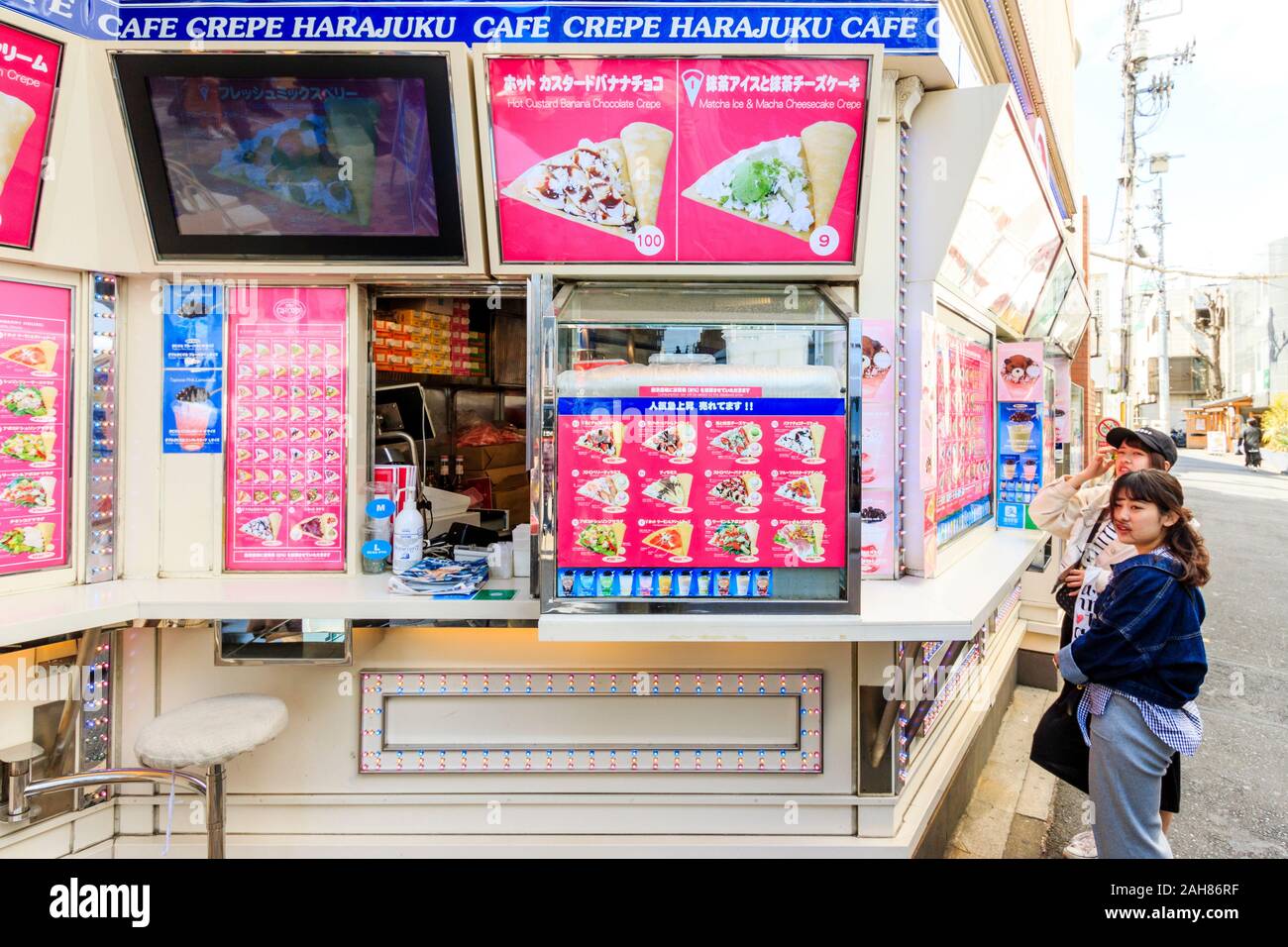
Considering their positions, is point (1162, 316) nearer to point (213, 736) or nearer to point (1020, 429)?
point (1020, 429)

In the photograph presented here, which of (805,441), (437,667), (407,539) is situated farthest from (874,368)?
(437,667)

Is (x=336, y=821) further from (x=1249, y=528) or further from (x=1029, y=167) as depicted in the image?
(x=1249, y=528)

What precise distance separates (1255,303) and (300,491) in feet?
157

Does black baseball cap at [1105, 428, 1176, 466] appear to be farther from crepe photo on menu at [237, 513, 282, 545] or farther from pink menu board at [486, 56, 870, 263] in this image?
crepe photo on menu at [237, 513, 282, 545]

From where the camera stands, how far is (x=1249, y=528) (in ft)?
44.2

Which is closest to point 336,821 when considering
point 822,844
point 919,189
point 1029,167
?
point 822,844

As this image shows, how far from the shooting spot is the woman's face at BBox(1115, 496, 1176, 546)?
104 inches

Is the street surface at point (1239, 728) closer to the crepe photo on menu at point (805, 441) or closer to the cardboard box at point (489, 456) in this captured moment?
the crepe photo on menu at point (805, 441)

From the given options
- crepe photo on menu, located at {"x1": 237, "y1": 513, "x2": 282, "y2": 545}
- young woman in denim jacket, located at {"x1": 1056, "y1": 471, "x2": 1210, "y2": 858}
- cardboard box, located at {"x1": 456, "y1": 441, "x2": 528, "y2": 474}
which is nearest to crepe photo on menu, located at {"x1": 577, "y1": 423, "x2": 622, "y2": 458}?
crepe photo on menu, located at {"x1": 237, "y1": 513, "x2": 282, "y2": 545}

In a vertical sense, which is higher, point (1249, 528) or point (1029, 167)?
point (1029, 167)

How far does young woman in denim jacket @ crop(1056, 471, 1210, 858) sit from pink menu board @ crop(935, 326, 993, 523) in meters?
1.03

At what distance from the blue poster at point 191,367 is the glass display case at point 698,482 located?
1.71 m
